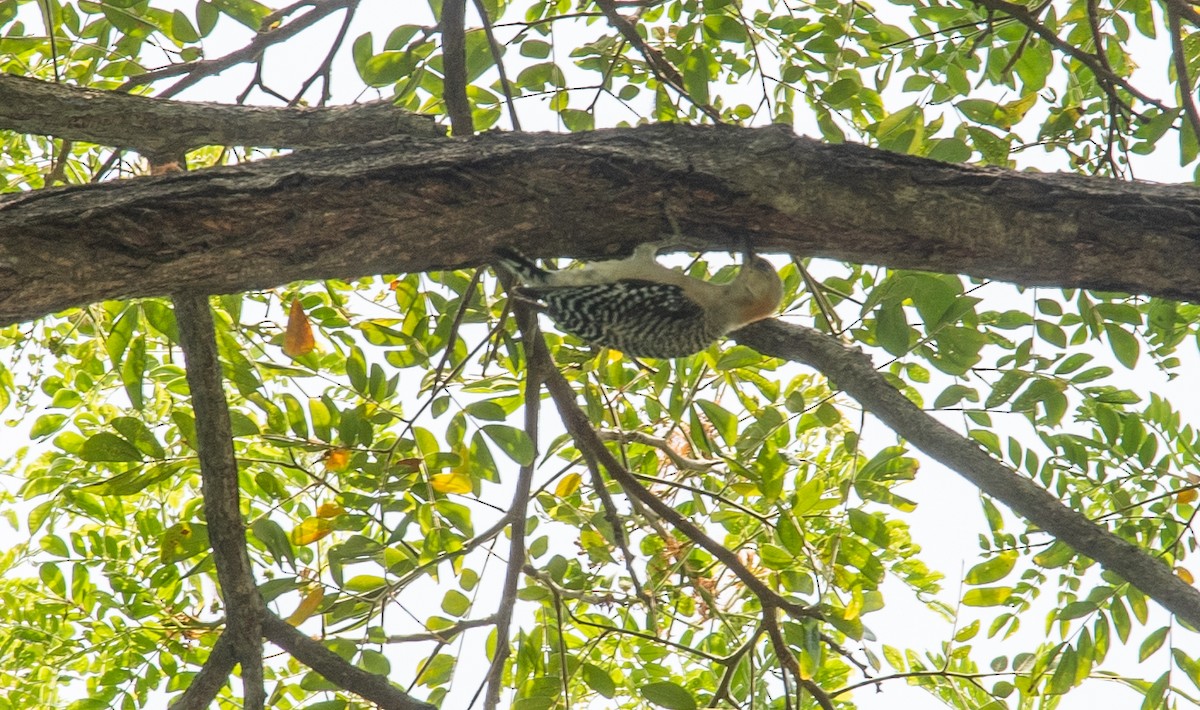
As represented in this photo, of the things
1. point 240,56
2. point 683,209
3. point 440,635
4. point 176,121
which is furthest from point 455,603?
point 240,56

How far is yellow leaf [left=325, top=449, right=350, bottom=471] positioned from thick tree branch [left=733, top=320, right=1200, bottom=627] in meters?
1.71

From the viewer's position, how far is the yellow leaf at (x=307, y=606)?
11.3ft

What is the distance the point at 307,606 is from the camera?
346 centimetres

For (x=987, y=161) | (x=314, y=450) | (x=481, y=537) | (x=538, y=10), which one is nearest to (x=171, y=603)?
Result: (x=314, y=450)

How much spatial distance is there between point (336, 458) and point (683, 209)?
1.62 meters

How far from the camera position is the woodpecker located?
12.4 feet

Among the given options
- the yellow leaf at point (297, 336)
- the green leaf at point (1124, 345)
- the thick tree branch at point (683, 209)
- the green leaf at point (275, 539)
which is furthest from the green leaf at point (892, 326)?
the green leaf at point (275, 539)

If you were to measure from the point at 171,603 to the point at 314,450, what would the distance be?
1.04 metres

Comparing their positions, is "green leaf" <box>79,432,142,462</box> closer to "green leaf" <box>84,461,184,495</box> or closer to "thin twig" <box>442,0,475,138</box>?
"green leaf" <box>84,461,184,495</box>

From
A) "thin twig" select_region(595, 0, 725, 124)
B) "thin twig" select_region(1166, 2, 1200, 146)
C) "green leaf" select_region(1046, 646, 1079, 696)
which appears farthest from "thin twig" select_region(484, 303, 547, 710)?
"thin twig" select_region(1166, 2, 1200, 146)

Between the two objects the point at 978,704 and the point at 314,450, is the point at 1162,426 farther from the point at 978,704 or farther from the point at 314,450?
the point at 314,450

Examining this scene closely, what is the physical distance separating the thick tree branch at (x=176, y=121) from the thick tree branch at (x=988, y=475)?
160cm

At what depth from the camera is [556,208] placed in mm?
2840

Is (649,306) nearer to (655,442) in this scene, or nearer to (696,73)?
(655,442)
